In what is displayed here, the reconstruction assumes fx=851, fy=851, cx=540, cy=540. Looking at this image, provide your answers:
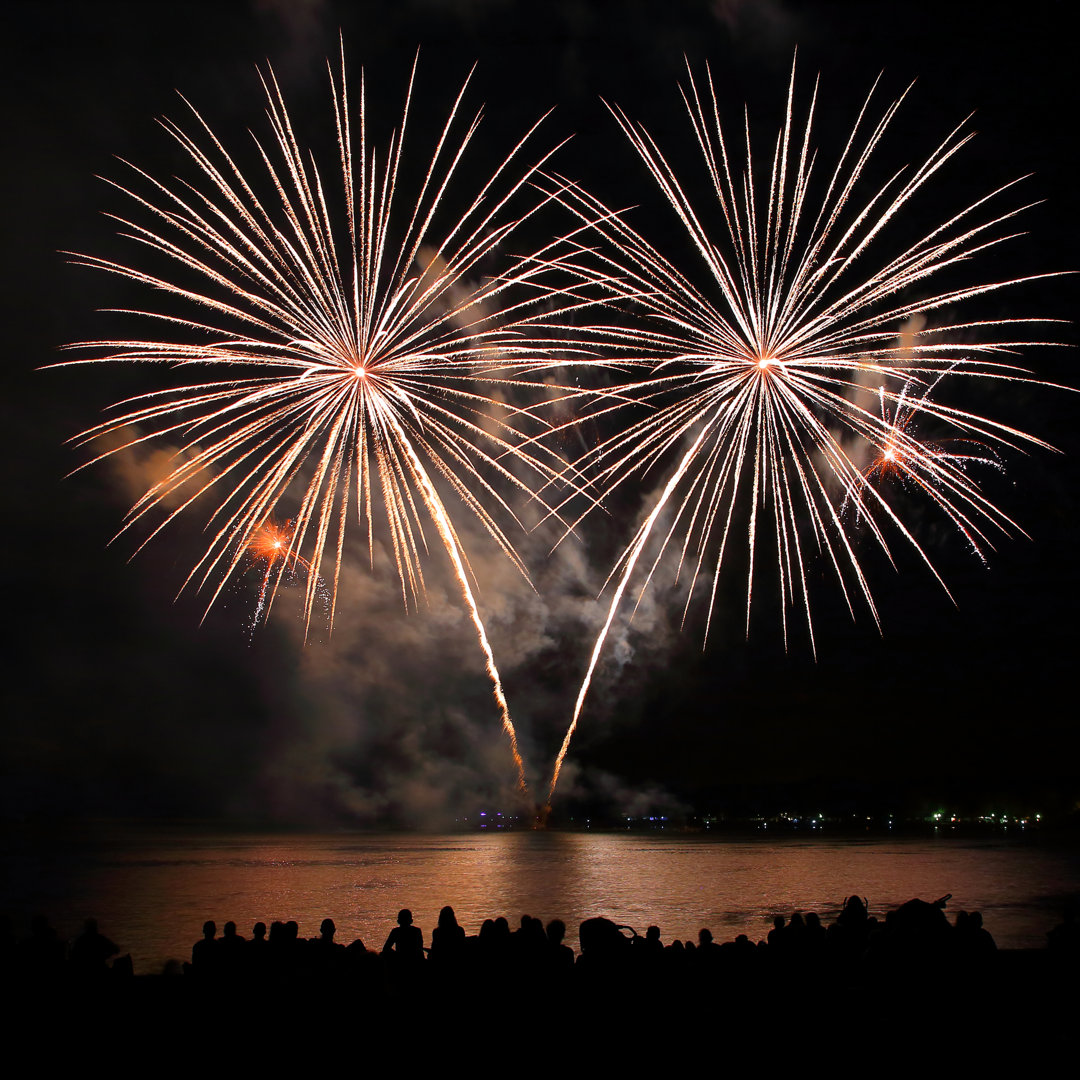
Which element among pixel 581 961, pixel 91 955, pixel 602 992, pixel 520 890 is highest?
pixel 520 890

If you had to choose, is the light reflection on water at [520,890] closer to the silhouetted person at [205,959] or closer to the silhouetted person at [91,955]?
the silhouetted person at [91,955]

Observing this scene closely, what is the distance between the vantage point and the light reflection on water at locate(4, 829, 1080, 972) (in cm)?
3956

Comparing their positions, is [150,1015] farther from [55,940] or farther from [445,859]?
[445,859]

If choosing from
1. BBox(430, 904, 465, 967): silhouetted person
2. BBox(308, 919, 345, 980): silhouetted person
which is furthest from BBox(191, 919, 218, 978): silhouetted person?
BBox(430, 904, 465, 967): silhouetted person

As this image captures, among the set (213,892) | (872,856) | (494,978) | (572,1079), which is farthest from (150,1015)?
(872,856)

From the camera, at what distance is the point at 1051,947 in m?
8.94

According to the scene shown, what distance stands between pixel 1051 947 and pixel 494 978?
20.6ft

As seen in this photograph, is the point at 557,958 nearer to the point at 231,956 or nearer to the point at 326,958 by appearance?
the point at 326,958

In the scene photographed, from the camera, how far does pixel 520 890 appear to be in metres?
59.2

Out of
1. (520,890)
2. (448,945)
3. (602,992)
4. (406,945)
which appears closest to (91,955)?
(406,945)

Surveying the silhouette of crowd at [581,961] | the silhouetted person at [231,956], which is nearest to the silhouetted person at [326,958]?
the silhouette of crowd at [581,961]

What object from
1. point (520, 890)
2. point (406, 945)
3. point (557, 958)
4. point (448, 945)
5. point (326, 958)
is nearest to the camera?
point (557, 958)

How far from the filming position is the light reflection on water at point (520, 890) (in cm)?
3956

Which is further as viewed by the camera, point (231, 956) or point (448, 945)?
point (231, 956)
